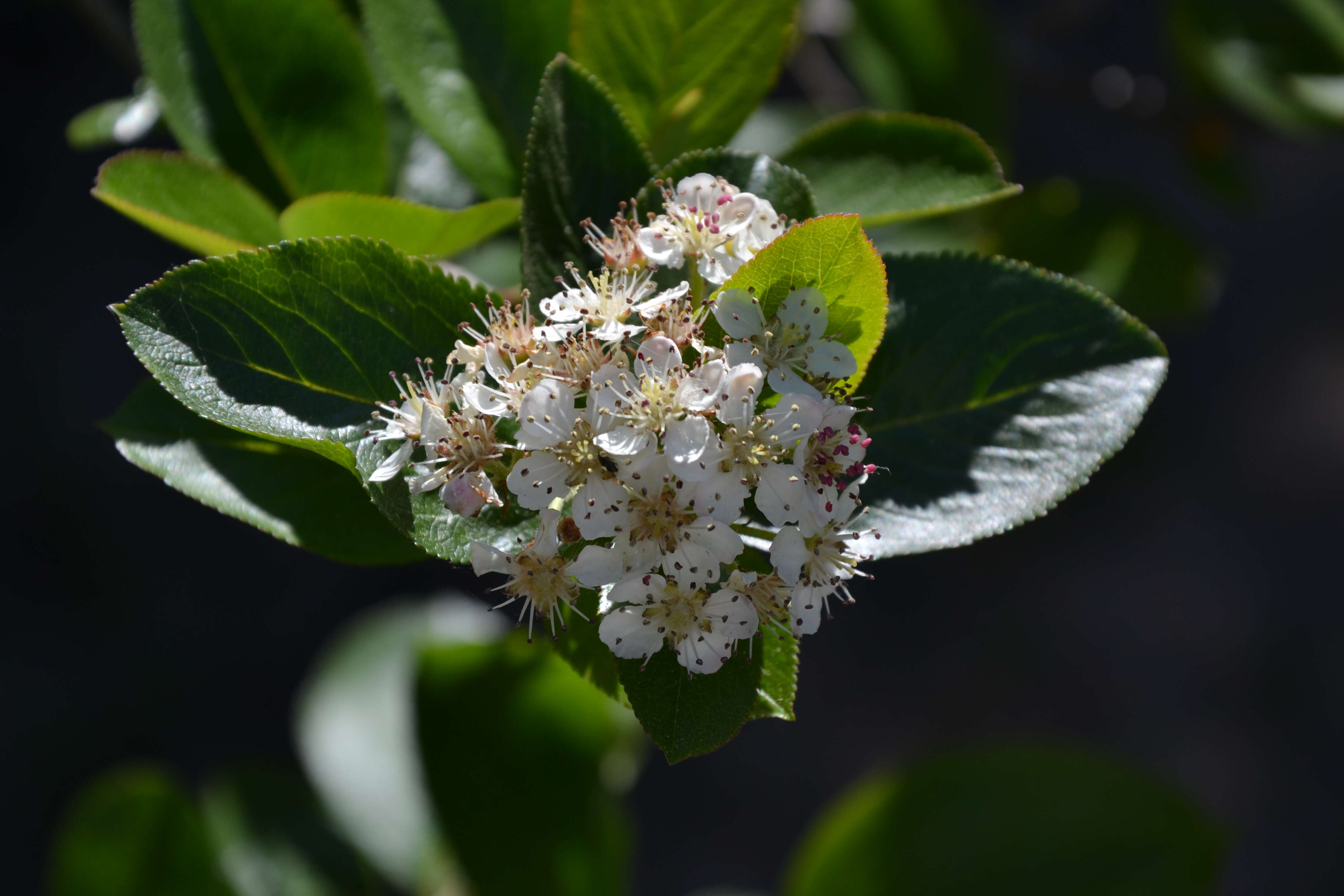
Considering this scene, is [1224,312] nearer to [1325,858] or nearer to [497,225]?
[1325,858]

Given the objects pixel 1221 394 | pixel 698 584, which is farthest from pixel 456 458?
pixel 1221 394

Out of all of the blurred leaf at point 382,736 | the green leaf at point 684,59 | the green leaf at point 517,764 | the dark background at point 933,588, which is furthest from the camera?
the dark background at point 933,588

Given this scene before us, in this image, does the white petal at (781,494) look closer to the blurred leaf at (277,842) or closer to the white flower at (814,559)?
the white flower at (814,559)

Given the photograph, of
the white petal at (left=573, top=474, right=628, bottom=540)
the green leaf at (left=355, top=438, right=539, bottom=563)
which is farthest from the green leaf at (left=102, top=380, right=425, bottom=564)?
the white petal at (left=573, top=474, right=628, bottom=540)

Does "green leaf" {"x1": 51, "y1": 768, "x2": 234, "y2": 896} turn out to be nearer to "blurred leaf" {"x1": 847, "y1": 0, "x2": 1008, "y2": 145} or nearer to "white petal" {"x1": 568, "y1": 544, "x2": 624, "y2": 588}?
"white petal" {"x1": 568, "y1": 544, "x2": 624, "y2": 588}

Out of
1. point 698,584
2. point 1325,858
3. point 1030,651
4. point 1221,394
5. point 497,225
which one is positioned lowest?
point 1325,858

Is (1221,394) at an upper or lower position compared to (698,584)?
lower

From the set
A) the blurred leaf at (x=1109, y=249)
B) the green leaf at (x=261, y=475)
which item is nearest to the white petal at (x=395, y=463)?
the green leaf at (x=261, y=475)
